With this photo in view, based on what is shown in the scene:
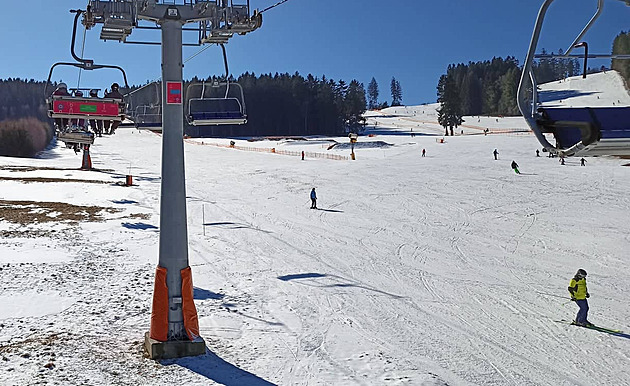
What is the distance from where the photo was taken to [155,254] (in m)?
18.1

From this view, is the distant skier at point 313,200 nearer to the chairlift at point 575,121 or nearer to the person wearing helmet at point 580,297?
the person wearing helmet at point 580,297

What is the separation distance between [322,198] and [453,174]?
39.6ft

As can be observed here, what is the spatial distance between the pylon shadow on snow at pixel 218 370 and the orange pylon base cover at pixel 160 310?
1.49 feet

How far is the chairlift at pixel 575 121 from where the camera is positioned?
6.31 meters

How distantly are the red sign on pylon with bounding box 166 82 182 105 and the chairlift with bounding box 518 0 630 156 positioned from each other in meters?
5.34

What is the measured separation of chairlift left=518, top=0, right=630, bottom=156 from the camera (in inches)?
249

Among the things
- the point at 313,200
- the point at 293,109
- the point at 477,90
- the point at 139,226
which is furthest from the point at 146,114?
the point at 477,90

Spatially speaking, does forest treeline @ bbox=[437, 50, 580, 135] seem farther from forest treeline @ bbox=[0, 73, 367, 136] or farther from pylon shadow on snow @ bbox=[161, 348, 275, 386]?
pylon shadow on snow @ bbox=[161, 348, 275, 386]

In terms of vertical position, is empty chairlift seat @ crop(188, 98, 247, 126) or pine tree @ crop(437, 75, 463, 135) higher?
pine tree @ crop(437, 75, 463, 135)

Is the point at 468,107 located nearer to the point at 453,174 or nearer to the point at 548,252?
the point at 453,174

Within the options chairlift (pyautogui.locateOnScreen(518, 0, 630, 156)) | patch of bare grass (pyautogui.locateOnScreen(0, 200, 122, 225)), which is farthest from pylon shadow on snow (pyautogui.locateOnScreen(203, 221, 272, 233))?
chairlift (pyautogui.locateOnScreen(518, 0, 630, 156))

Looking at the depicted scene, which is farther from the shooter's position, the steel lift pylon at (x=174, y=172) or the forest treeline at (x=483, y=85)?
the forest treeline at (x=483, y=85)

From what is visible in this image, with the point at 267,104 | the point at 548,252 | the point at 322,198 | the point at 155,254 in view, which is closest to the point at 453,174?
the point at 322,198

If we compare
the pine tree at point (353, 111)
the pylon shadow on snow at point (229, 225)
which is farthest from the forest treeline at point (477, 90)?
the pylon shadow on snow at point (229, 225)
